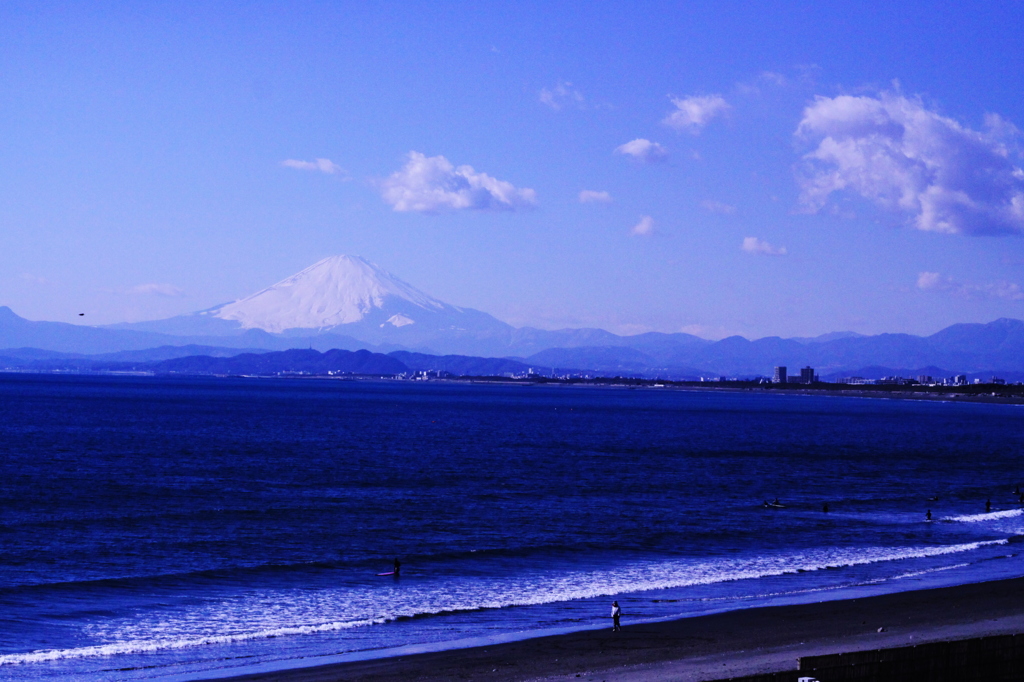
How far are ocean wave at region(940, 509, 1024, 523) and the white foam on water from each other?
11256mm

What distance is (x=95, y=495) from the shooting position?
176ft

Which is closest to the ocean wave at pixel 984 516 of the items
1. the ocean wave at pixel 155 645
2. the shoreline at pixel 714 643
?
the shoreline at pixel 714 643

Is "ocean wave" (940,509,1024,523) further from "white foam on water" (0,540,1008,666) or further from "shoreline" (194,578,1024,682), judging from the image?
"shoreline" (194,578,1024,682)

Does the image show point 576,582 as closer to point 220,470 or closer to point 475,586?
point 475,586

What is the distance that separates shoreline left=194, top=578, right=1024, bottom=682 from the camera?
22.1 meters

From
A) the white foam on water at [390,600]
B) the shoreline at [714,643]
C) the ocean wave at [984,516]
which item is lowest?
the white foam on water at [390,600]

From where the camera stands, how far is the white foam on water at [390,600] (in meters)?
25.6

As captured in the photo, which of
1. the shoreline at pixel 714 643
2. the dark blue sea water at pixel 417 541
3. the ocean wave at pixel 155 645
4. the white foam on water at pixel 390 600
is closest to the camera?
the shoreline at pixel 714 643

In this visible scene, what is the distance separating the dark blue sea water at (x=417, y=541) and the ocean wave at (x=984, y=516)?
0.42 metres

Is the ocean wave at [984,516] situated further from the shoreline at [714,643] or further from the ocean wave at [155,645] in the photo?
the ocean wave at [155,645]

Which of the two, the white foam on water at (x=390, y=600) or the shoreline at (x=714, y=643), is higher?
the shoreline at (x=714, y=643)

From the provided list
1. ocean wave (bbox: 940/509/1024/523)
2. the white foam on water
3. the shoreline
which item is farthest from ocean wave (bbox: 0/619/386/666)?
ocean wave (bbox: 940/509/1024/523)

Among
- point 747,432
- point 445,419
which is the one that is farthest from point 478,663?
point 445,419

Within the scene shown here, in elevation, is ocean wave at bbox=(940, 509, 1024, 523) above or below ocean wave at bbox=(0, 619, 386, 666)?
above
